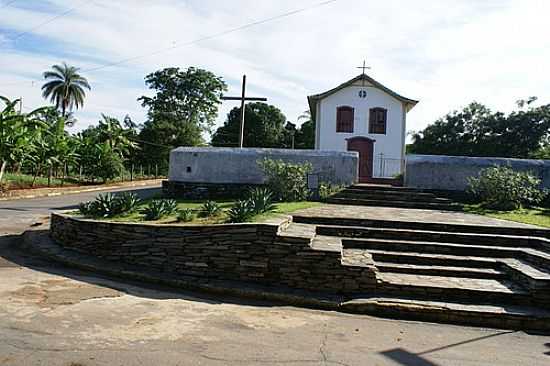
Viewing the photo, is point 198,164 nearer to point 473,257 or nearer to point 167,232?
point 167,232

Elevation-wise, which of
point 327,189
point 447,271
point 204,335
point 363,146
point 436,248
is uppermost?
point 363,146

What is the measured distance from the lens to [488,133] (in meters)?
33.8

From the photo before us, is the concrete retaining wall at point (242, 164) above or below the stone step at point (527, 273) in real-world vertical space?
above

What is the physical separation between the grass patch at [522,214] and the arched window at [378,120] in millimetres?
12636

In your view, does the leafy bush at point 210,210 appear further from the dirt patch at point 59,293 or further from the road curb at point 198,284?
the dirt patch at point 59,293

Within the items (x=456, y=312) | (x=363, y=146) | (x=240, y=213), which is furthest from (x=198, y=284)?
(x=363, y=146)

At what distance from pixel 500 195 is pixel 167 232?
8863 mm

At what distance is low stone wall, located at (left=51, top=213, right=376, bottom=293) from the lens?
23.0 feet

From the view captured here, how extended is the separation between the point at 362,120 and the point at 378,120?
87 cm

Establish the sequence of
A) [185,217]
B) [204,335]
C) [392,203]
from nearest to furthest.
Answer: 1. [204,335]
2. [185,217]
3. [392,203]

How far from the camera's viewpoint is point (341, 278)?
6.96m

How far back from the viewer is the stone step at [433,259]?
300 inches

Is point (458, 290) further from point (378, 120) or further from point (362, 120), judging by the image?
point (378, 120)

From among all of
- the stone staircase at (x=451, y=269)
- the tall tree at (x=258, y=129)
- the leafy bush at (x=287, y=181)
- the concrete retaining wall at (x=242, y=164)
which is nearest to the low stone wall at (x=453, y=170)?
the concrete retaining wall at (x=242, y=164)
